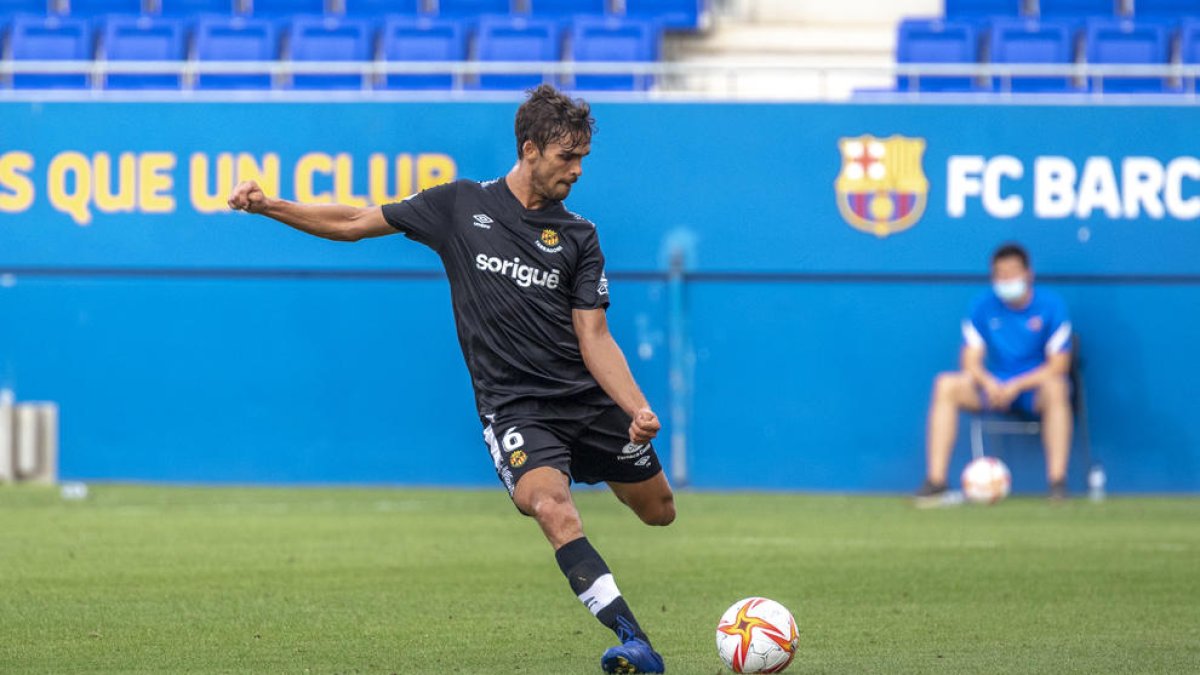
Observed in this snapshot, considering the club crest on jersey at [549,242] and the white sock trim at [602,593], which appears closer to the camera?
the white sock trim at [602,593]

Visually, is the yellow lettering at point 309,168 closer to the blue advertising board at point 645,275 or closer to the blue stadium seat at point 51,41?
the blue advertising board at point 645,275

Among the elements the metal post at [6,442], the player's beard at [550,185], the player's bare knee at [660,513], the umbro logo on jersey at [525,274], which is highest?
the player's beard at [550,185]

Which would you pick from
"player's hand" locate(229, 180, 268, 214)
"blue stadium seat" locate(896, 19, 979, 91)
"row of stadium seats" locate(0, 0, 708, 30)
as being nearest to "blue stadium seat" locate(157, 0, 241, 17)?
"row of stadium seats" locate(0, 0, 708, 30)

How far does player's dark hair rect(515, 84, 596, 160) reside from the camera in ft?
22.5

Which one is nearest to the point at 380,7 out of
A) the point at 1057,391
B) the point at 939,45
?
the point at 939,45

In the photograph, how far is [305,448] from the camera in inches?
667

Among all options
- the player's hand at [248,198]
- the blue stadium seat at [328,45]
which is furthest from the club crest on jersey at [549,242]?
the blue stadium seat at [328,45]

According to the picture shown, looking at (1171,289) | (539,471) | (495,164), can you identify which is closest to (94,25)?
(495,164)

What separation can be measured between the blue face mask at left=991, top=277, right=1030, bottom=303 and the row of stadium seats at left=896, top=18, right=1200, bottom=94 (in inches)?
119

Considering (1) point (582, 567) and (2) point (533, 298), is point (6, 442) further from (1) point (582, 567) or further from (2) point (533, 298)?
(1) point (582, 567)

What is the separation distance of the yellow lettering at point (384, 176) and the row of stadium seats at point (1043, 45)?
4.64 meters

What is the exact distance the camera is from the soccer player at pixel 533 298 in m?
6.93

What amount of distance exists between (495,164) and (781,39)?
434 centimetres

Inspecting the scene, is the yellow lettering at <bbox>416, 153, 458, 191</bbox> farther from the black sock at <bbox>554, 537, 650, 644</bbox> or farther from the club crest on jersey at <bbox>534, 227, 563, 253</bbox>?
the black sock at <bbox>554, 537, 650, 644</bbox>
